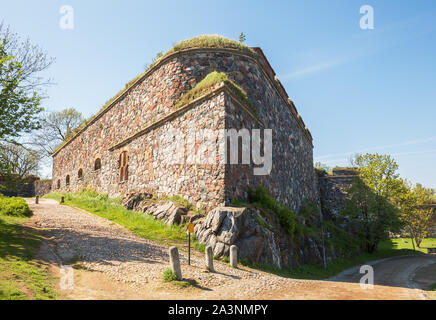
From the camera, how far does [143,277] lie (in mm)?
6684

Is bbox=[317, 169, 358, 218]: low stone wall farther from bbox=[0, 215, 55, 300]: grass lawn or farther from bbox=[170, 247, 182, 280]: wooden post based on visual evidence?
bbox=[0, 215, 55, 300]: grass lawn

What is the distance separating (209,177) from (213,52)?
8010 millimetres

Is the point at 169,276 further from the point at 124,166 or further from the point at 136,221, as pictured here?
the point at 124,166

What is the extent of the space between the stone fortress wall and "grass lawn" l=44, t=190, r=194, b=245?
1.36 meters

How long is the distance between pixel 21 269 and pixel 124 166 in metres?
12.6

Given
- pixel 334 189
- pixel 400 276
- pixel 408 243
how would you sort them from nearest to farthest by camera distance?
pixel 400 276 < pixel 334 189 < pixel 408 243

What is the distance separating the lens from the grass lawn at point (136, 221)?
1133 centimetres

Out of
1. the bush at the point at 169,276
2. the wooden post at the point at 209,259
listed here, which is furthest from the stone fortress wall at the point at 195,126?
the bush at the point at 169,276

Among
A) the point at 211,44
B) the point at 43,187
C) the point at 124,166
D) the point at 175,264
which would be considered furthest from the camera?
the point at 43,187

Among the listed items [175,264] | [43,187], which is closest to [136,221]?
[175,264]

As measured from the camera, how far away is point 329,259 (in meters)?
16.7
